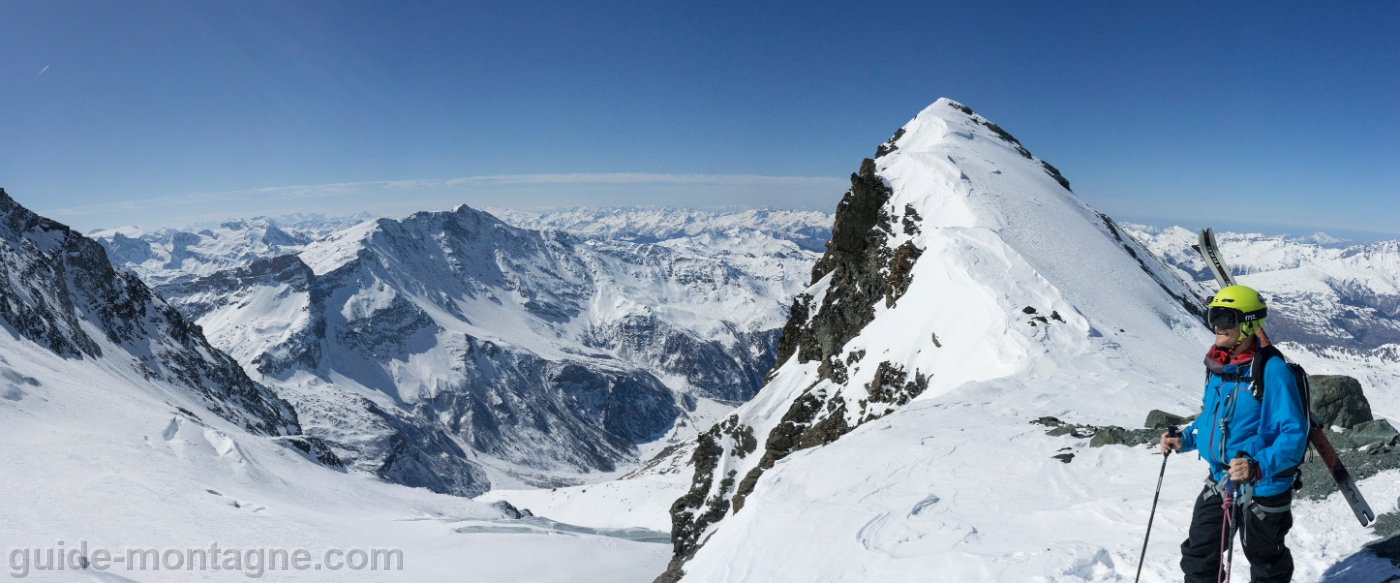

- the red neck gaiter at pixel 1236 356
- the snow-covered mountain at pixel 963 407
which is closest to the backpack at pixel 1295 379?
the red neck gaiter at pixel 1236 356

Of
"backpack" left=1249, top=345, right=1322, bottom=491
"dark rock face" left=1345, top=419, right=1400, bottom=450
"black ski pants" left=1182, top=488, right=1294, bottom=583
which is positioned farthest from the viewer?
"dark rock face" left=1345, top=419, right=1400, bottom=450

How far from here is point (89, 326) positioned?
93250mm

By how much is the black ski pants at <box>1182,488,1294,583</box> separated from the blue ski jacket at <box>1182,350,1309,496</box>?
A: 11.3 inches

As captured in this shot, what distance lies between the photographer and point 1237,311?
21.3 ft

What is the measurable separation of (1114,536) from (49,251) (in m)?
150

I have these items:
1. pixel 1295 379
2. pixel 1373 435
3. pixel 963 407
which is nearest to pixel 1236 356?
pixel 1295 379

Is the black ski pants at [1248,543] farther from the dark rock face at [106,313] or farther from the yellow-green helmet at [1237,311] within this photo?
the dark rock face at [106,313]

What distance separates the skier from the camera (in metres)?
6.11

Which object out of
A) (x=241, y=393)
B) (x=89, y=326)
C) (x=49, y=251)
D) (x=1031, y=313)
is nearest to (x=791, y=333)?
(x=1031, y=313)

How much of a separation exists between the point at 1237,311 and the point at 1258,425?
3.88ft

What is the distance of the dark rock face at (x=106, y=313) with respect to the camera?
7806cm

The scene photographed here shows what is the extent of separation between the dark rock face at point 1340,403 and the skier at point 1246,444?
7584mm

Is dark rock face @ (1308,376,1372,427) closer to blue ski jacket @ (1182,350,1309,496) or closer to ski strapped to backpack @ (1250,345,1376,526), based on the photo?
ski strapped to backpack @ (1250,345,1376,526)

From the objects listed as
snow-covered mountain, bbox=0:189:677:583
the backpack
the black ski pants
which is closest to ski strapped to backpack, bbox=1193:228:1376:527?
the backpack
